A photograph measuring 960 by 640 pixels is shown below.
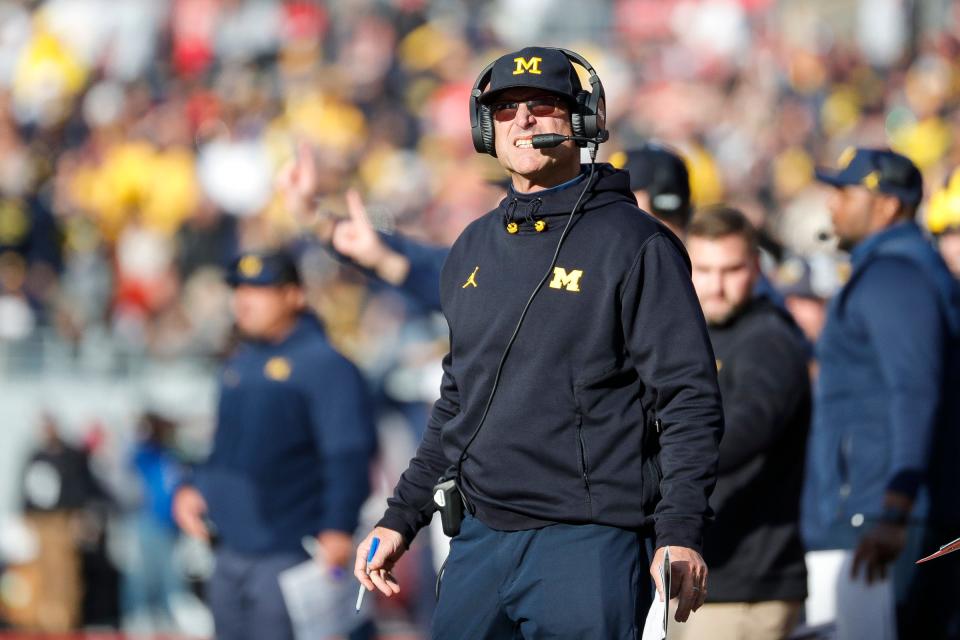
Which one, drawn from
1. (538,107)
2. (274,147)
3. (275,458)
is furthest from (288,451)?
(274,147)

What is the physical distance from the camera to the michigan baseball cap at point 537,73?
12.0ft

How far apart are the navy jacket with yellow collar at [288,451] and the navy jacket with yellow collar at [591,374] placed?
9.08 ft

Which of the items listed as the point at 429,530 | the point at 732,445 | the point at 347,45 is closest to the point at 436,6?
the point at 347,45

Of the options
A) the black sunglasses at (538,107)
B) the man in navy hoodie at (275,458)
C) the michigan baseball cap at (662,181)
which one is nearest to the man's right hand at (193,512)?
the man in navy hoodie at (275,458)

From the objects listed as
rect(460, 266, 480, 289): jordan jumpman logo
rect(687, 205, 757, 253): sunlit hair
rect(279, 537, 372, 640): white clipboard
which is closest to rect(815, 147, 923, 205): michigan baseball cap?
rect(687, 205, 757, 253): sunlit hair

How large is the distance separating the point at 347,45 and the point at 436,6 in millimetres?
1245

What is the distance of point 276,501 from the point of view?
6375mm

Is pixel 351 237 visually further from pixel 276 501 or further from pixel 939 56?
pixel 939 56

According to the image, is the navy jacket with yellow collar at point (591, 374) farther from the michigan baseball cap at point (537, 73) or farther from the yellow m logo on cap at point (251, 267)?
the yellow m logo on cap at point (251, 267)

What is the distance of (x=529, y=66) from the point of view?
12.0 ft

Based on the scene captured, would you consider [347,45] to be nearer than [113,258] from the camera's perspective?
No

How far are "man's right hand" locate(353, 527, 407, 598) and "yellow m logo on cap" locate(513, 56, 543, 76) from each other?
45.4 inches

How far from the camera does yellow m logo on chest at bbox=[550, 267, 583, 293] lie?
3535mm

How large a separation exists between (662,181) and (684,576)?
2168 millimetres
